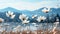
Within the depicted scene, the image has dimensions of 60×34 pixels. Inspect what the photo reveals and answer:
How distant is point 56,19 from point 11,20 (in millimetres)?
460

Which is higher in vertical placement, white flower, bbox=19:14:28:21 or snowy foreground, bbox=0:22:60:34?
white flower, bbox=19:14:28:21

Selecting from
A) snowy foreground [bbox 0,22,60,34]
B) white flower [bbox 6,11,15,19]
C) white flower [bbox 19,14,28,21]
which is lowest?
snowy foreground [bbox 0,22,60,34]

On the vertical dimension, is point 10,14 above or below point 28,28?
above

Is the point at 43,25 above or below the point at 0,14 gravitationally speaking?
below

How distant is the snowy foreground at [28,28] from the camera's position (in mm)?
1404

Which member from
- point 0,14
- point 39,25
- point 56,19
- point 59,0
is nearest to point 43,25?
point 39,25

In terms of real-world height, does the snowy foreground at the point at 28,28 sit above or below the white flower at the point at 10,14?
below

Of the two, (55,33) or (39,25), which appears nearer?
(55,33)

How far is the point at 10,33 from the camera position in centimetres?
141

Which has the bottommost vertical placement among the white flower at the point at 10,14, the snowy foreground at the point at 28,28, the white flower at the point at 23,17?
the snowy foreground at the point at 28,28

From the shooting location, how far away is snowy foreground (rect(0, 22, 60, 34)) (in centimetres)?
140

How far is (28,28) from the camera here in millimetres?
1422

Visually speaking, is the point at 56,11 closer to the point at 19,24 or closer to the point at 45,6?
the point at 45,6

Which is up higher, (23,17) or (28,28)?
(23,17)
